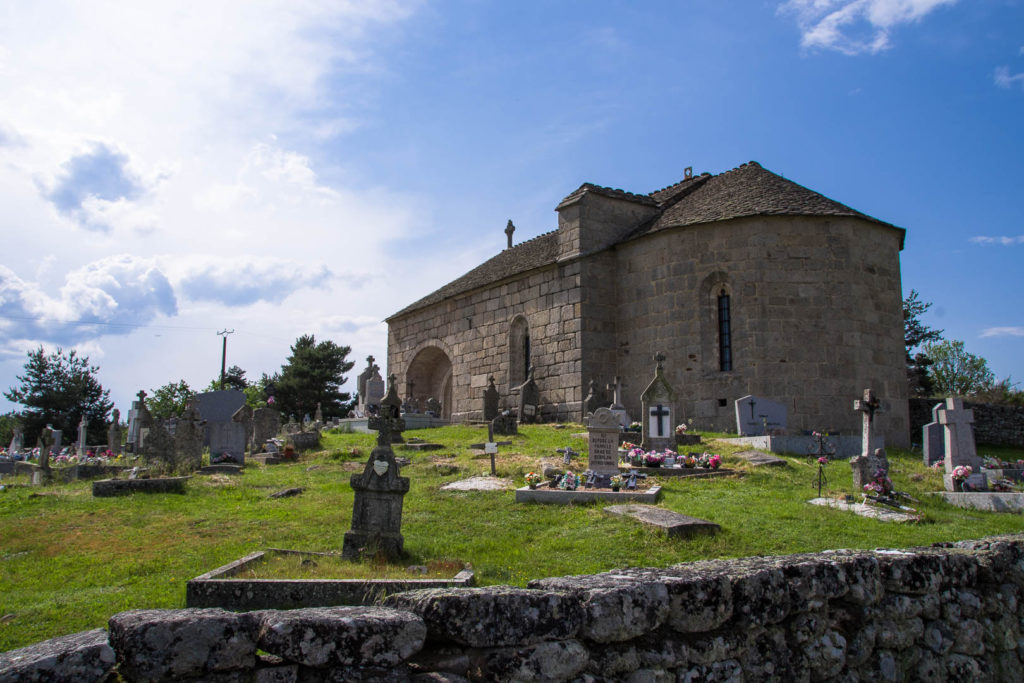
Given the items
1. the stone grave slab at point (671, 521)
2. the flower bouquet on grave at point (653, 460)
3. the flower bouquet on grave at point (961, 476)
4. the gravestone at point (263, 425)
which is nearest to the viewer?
the stone grave slab at point (671, 521)

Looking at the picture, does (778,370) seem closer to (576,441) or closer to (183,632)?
(576,441)

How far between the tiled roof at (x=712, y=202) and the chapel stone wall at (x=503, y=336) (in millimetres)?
661

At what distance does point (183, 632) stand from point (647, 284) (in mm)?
21570

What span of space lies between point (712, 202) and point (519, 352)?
8.60 m

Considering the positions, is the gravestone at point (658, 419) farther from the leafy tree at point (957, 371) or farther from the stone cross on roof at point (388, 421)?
the leafy tree at point (957, 371)

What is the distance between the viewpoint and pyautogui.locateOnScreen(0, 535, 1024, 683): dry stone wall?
292cm

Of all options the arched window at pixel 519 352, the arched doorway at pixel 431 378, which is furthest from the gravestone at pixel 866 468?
the arched doorway at pixel 431 378

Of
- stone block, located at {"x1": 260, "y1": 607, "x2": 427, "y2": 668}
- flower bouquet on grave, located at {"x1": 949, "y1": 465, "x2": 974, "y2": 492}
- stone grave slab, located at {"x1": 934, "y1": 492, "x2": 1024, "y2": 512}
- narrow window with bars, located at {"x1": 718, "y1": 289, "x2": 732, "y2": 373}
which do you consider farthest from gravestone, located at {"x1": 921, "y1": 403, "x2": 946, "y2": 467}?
stone block, located at {"x1": 260, "y1": 607, "x2": 427, "y2": 668}

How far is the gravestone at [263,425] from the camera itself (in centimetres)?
2255

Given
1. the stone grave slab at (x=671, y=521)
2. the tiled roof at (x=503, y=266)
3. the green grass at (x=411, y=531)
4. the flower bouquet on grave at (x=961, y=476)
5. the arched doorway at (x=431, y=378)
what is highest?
the tiled roof at (x=503, y=266)

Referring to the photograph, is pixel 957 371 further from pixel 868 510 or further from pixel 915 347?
pixel 868 510

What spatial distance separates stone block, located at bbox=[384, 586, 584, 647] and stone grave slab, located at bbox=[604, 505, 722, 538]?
5998 millimetres

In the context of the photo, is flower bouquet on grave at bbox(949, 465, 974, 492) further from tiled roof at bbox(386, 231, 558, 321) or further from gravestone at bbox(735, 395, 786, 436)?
tiled roof at bbox(386, 231, 558, 321)

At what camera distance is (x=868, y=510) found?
10.9 meters
